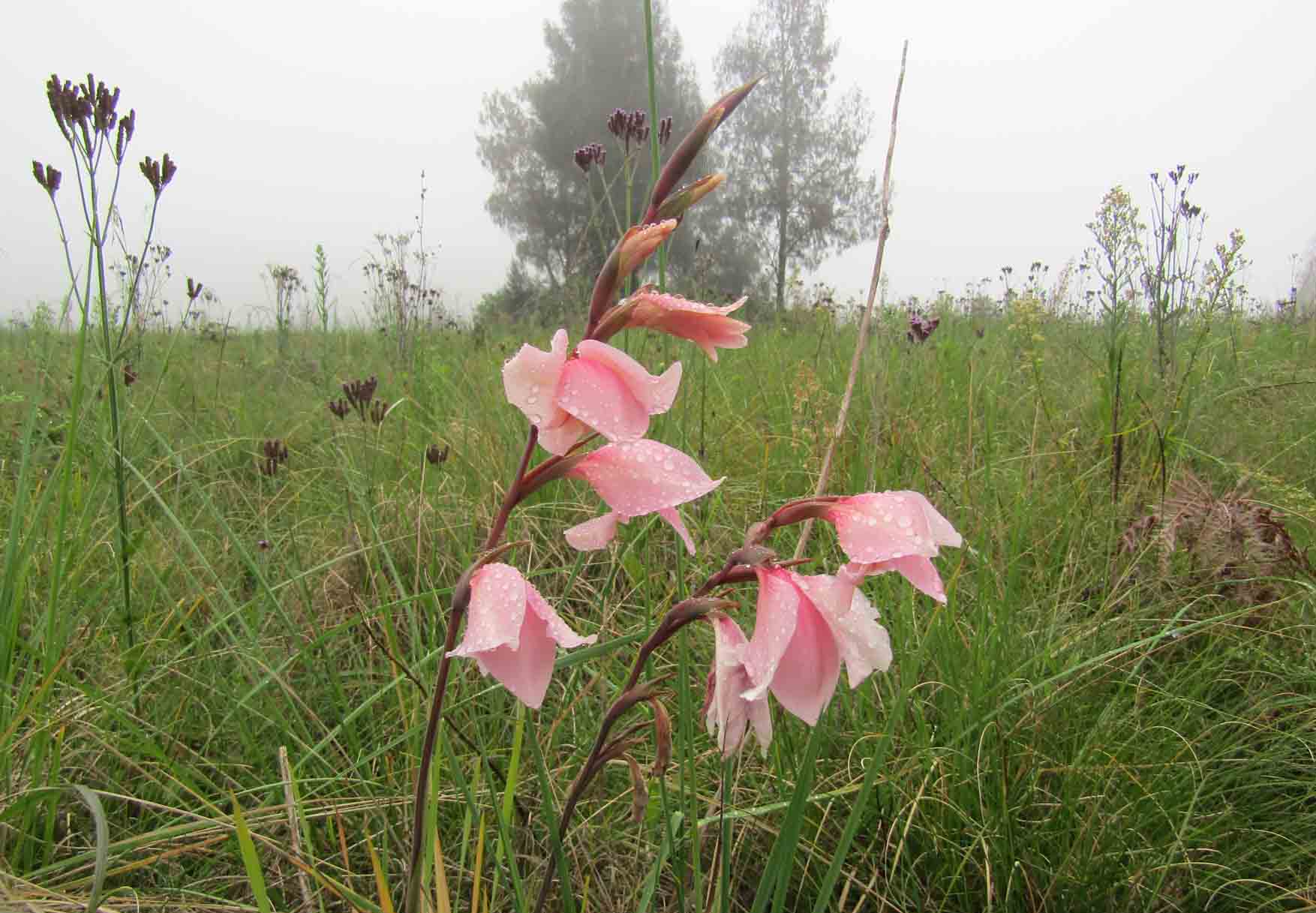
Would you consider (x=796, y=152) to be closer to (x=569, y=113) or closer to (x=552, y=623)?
(x=569, y=113)

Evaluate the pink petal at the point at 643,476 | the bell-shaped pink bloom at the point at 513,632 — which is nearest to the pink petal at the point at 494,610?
the bell-shaped pink bloom at the point at 513,632

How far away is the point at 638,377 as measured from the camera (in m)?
0.70

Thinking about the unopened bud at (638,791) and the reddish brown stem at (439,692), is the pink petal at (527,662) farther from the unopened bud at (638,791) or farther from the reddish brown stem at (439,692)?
the unopened bud at (638,791)

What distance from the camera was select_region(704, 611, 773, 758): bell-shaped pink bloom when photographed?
71 cm

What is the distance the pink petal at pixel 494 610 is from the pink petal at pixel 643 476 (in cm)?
12

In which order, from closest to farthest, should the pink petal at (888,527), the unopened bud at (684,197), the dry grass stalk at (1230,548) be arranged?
the pink petal at (888,527) → the unopened bud at (684,197) → the dry grass stalk at (1230,548)

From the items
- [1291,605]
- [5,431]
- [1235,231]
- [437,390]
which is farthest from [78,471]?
[1235,231]

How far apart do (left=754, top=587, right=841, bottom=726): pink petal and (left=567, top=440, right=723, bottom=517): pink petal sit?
144 mm

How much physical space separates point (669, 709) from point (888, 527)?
132cm

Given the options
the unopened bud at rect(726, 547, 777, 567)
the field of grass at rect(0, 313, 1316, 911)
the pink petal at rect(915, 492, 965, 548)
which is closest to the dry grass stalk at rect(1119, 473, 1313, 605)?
the field of grass at rect(0, 313, 1316, 911)

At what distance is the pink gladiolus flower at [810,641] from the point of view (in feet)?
2.20

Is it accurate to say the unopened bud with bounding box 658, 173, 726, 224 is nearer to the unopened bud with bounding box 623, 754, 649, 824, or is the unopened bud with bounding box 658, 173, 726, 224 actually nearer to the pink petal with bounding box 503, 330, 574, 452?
the pink petal with bounding box 503, 330, 574, 452

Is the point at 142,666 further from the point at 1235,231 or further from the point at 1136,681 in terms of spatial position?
the point at 1235,231

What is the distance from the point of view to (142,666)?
189 cm
